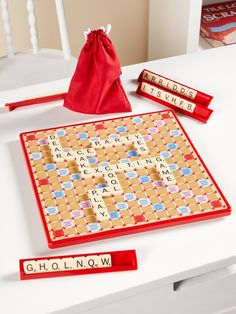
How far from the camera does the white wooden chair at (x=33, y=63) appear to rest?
1657mm

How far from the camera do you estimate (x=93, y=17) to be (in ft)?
6.65

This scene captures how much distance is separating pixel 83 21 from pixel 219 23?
480 millimetres

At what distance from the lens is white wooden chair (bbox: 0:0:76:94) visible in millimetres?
1657

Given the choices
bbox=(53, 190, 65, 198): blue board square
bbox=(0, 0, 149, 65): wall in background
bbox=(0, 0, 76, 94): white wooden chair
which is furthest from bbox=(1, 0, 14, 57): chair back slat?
bbox=(53, 190, 65, 198): blue board square

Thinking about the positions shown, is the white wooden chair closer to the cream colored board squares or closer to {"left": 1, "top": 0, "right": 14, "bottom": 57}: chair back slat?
{"left": 1, "top": 0, "right": 14, "bottom": 57}: chair back slat

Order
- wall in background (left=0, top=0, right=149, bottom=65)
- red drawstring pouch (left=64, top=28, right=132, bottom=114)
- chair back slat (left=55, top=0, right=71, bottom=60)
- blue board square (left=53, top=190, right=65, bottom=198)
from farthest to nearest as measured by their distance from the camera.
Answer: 1. wall in background (left=0, top=0, right=149, bottom=65)
2. chair back slat (left=55, top=0, right=71, bottom=60)
3. red drawstring pouch (left=64, top=28, right=132, bottom=114)
4. blue board square (left=53, top=190, right=65, bottom=198)

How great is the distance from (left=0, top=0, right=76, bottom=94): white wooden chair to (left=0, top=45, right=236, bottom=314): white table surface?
0.42 meters

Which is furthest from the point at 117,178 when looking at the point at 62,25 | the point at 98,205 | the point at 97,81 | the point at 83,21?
the point at 83,21

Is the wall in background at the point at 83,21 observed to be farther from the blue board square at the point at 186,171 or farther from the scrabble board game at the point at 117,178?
the blue board square at the point at 186,171

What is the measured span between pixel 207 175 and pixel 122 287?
0.87 feet

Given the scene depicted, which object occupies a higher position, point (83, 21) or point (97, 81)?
point (83, 21)

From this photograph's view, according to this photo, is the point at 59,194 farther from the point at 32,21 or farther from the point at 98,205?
the point at 32,21

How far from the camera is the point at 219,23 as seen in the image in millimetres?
1735

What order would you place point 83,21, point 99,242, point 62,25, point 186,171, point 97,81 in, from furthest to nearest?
point 83,21 < point 62,25 < point 97,81 < point 186,171 < point 99,242
